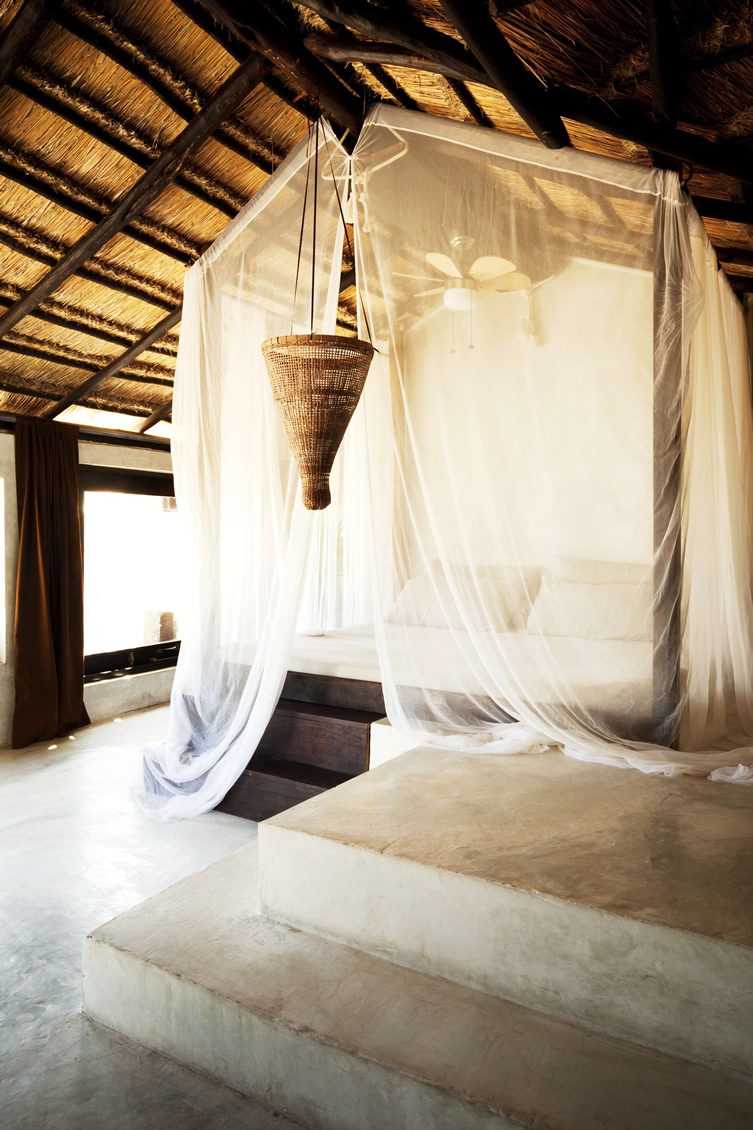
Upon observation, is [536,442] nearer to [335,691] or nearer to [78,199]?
[335,691]

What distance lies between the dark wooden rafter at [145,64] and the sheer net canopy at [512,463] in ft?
1.66

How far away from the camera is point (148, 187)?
350 cm

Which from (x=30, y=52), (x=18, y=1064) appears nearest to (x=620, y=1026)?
(x=18, y=1064)

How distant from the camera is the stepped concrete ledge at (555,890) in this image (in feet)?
5.21

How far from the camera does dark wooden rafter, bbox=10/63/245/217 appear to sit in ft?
9.78

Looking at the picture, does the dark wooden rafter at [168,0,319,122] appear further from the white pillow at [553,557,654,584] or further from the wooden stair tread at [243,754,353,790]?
the wooden stair tread at [243,754,353,790]

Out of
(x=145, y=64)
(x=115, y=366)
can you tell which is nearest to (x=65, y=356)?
(x=115, y=366)

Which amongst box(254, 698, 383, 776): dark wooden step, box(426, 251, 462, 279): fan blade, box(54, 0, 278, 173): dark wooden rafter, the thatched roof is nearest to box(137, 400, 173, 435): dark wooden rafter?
the thatched roof

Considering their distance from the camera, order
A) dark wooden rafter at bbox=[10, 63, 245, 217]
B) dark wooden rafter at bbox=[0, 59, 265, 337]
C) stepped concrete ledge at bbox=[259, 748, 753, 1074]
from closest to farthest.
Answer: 1. stepped concrete ledge at bbox=[259, 748, 753, 1074]
2. dark wooden rafter at bbox=[10, 63, 245, 217]
3. dark wooden rafter at bbox=[0, 59, 265, 337]

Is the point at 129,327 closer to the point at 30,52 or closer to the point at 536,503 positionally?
the point at 30,52

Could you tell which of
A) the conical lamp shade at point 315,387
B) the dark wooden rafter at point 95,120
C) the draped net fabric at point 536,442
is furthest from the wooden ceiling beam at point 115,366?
the conical lamp shade at point 315,387

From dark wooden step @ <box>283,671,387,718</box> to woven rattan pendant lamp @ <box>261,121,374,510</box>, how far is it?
1.06 meters

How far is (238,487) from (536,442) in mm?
1338

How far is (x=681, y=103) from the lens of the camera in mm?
2377
